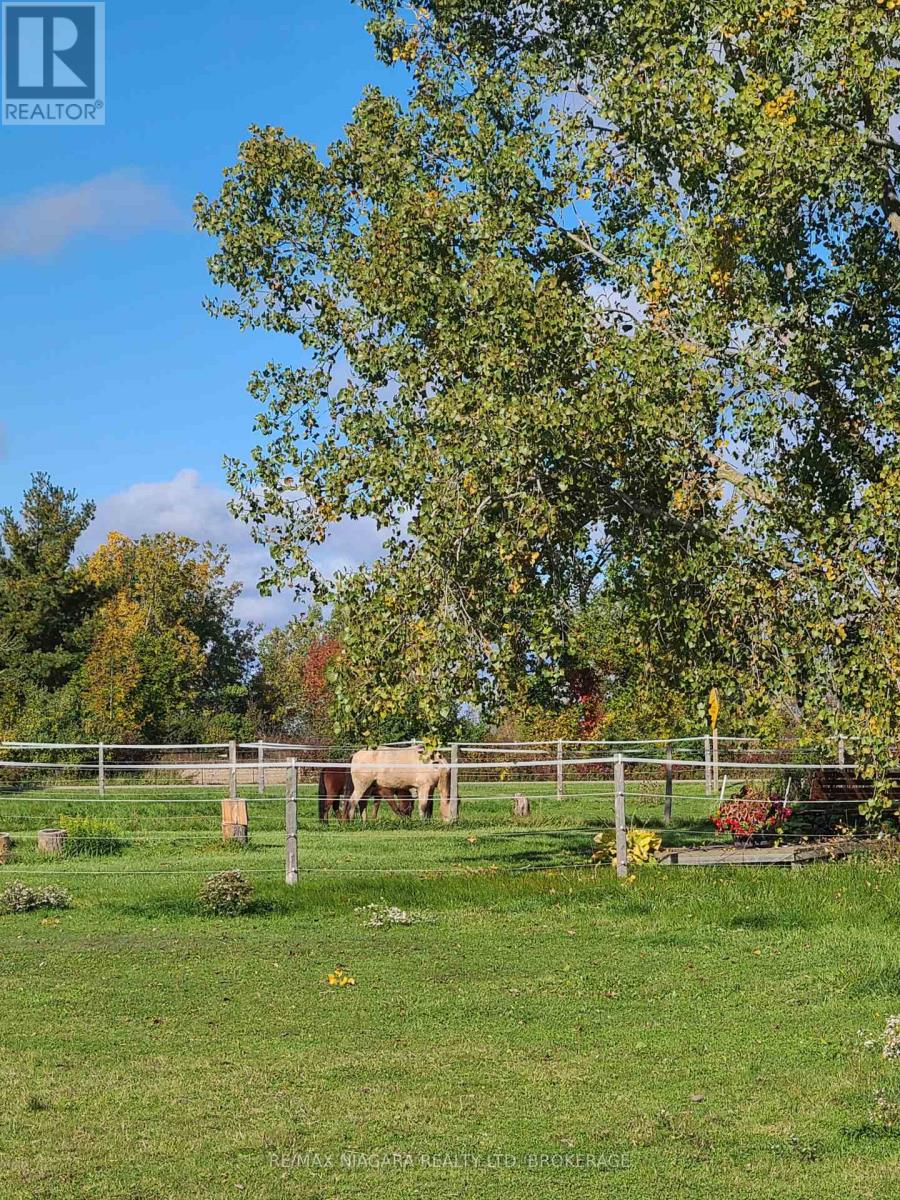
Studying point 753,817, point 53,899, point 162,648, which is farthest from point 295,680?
point 53,899

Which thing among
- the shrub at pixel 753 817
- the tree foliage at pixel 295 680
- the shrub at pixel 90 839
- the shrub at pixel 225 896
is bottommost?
the shrub at pixel 90 839

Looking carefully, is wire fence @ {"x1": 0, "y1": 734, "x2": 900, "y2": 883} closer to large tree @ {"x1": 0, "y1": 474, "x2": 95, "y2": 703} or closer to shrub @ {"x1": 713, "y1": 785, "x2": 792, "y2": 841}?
shrub @ {"x1": 713, "y1": 785, "x2": 792, "y2": 841}

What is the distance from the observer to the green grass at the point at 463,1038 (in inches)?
220

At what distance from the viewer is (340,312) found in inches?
739

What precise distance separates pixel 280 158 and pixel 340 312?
2.51 metres

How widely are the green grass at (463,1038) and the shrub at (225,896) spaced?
261 mm

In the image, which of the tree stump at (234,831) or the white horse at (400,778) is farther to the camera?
the white horse at (400,778)

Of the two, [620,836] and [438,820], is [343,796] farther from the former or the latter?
[620,836]

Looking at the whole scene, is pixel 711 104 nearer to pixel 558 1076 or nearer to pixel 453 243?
pixel 453 243

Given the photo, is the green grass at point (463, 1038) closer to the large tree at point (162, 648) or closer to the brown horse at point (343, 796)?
the brown horse at point (343, 796)

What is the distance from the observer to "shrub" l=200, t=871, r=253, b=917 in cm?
1269

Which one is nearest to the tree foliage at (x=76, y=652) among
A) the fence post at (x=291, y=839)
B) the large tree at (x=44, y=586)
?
the large tree at (x=44, y=586)

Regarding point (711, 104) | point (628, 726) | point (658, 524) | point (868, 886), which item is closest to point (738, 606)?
point (658, 524)

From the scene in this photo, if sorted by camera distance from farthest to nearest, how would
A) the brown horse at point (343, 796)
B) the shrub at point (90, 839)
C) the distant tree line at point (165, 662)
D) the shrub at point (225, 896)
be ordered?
the distant tree line at point (165, 662) < the brown horse at point (343, 796) < the shrub at point (90, 839) < the shrub at point (225, 896)
